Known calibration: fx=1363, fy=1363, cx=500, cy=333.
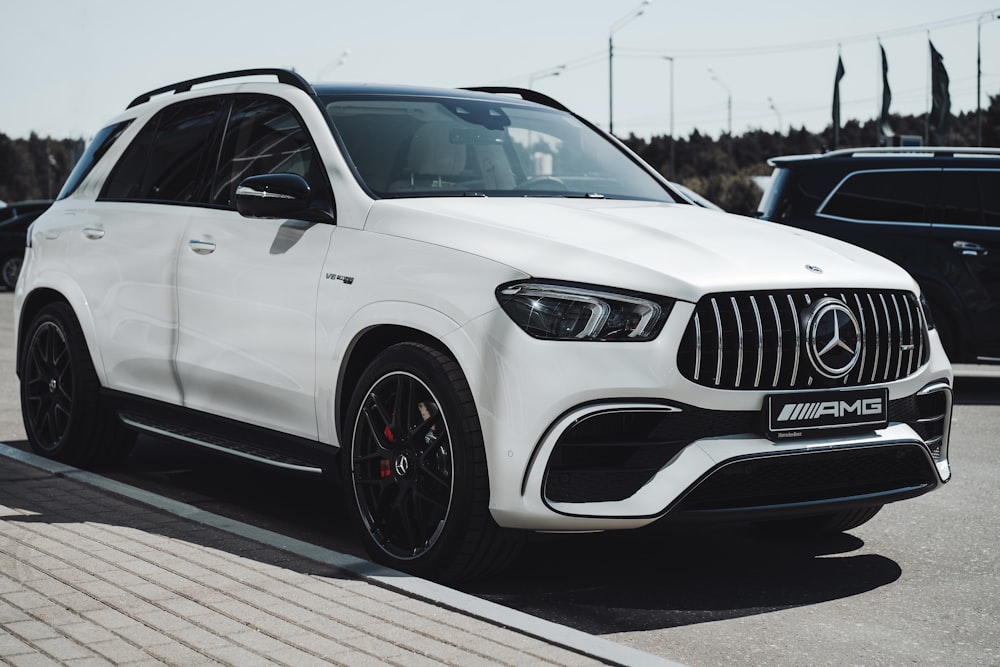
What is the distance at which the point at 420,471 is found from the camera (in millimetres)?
Answer: 4984

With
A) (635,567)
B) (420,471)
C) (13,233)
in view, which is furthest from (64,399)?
(13,233)

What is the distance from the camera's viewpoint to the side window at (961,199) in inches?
439

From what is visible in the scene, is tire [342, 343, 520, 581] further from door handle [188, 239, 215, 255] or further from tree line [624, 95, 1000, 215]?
tree line [624, 95, 1000, 215]

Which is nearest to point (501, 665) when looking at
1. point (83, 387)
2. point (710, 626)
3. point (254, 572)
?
point (710, 626)

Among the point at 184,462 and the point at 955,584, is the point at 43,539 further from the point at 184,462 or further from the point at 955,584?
the point at 955,584

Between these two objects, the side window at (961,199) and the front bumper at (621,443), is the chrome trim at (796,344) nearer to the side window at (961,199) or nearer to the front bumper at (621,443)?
the front bumper at (621,443)

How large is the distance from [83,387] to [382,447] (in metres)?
2.65

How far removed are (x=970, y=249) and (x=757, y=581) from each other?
669cm

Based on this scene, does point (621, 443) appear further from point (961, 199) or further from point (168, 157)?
point (961, 199)

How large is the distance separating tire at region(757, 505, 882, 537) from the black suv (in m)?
5.55

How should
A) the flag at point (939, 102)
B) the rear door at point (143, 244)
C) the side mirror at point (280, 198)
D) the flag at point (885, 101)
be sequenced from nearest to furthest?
the side mirror at point (280, 198), the rear door at point (143, 244), the flag at point (885, 101), the flag at point (939, 102)

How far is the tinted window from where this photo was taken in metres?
7.59

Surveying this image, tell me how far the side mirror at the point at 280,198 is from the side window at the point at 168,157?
38.8 inches

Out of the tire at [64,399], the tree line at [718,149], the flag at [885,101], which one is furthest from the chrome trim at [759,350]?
the tree line at [718,149]
